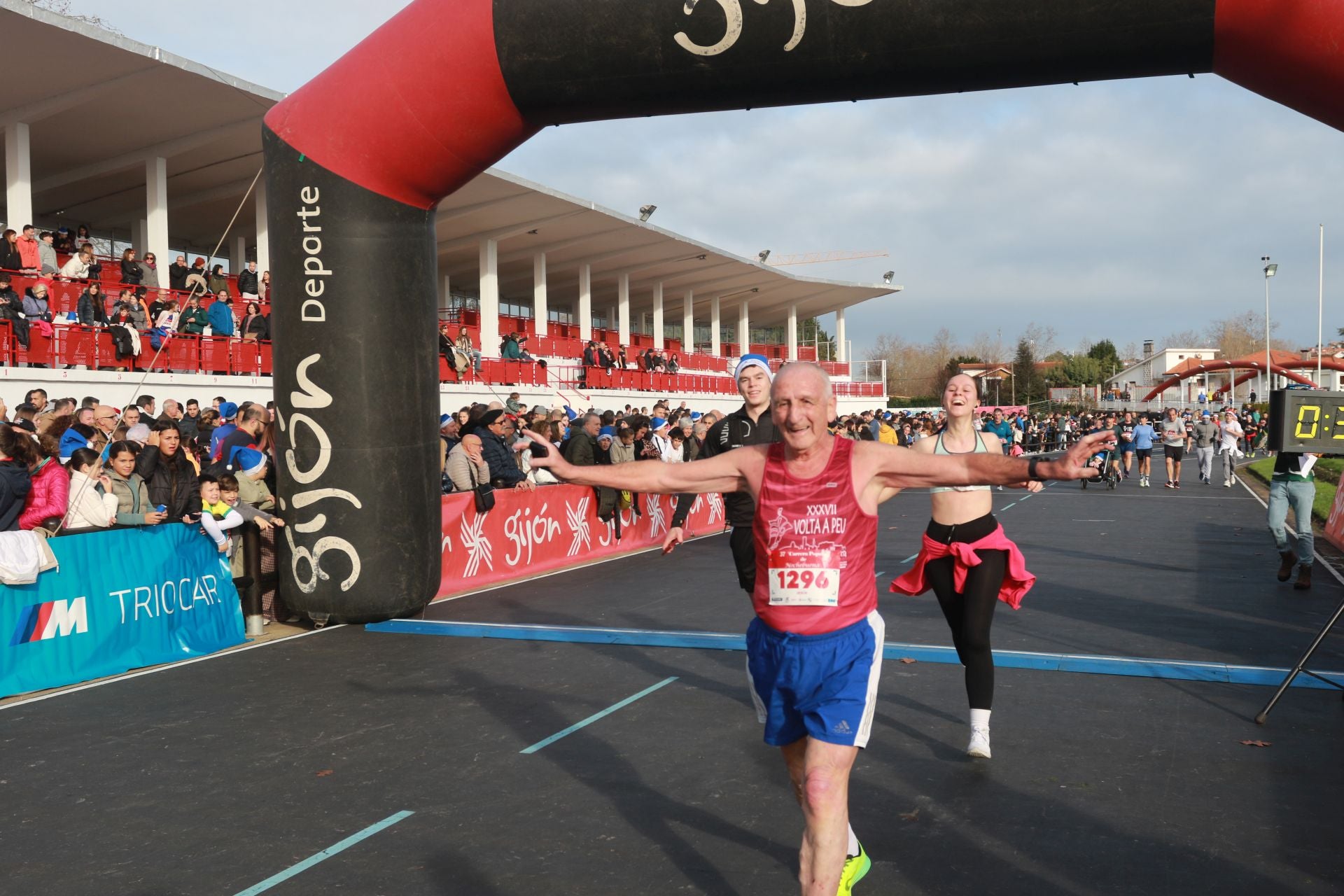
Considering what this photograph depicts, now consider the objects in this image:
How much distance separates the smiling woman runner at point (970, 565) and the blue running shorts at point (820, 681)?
2.10m

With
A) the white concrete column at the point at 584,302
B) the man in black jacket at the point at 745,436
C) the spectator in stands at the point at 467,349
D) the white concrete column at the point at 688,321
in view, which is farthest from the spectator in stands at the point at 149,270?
the white concrete column at the point at 688,321

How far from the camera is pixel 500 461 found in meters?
13.2

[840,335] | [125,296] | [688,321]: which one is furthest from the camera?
[840,335]

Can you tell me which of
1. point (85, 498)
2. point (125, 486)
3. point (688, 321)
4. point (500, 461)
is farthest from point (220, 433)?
point (688, 321)

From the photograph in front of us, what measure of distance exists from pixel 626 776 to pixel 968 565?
200 cm

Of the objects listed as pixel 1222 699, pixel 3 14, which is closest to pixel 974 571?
pixel 1222 699

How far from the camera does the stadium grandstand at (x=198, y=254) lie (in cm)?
1544

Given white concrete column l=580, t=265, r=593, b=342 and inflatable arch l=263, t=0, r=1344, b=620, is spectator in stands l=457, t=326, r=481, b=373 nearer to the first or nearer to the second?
white concrete column l=580, t=265, r=593, b=342

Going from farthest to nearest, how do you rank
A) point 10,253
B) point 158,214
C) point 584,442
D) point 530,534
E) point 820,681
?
point 158,214 → point 10,253 → point 584,442 → point 530,534 → point 820,681

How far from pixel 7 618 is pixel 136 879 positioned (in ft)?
12.5

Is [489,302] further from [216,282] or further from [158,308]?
[158,308]

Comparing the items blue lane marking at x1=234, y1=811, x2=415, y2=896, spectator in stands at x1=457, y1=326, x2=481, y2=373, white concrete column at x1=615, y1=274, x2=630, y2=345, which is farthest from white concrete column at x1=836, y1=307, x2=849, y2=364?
blue lane marking at x1=234, y1=811, x2=415, y2=896

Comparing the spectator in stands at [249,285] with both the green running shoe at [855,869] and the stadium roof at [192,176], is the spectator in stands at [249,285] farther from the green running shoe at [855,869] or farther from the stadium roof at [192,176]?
the green running shoe at [855,869]

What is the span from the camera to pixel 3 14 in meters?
15.1
